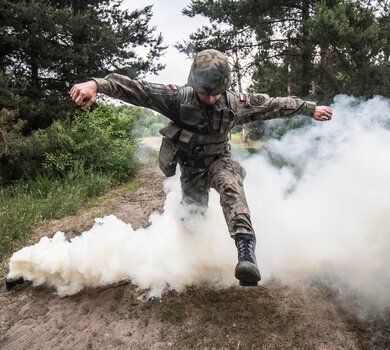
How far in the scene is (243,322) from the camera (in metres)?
3.35

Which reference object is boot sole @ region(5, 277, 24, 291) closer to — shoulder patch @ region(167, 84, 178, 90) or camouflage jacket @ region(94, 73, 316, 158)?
camouflage jacket @ region(94, 73, 316, 158)

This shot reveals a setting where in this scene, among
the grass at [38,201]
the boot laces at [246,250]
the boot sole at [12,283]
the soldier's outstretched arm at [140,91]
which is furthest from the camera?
the grass at [38,201]

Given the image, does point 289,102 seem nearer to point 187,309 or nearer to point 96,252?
point 187,309

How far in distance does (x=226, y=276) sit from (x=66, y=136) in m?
5.33

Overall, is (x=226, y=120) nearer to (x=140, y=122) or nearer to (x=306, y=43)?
(x=306, y=43)

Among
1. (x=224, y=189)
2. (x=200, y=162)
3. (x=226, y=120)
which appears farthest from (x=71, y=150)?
(x=224, y=189)

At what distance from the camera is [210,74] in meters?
3.13

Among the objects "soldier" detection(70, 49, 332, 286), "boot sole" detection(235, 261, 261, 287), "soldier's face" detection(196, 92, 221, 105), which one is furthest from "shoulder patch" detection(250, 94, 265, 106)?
"boot sole" detection(235, 261, 261, 287)

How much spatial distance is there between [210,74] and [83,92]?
3.36 ft

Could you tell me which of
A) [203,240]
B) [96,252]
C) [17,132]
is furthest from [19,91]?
[203,240]

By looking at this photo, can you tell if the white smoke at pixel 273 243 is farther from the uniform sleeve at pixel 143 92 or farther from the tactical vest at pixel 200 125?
the uniform sleeve at pixel 143 92

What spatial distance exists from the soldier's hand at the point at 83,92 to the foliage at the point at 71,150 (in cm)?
466

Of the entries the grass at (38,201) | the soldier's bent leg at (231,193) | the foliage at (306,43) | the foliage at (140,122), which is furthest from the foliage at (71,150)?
the soldier's bent leg at (231,193)

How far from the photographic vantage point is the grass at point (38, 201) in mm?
5648
